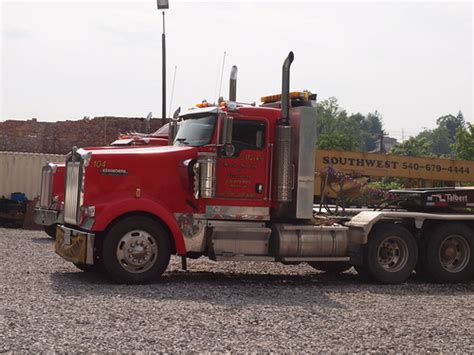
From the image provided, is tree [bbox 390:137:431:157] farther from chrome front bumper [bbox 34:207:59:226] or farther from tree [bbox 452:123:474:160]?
chrome front bumper [bbox 34:207:59:226]

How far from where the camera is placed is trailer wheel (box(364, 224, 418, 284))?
476 inches

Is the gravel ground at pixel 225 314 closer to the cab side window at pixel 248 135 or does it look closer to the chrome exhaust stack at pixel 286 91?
the cab side window at pixel 248 135

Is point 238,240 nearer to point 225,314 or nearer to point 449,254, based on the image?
point 225,314

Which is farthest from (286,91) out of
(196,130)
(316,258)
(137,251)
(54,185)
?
(54,185)

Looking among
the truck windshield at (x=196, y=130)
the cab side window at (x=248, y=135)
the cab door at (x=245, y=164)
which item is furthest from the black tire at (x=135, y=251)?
the cab side window at (x=248, y=135)

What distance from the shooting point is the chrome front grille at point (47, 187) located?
16609mm

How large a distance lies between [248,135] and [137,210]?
83.4 inches

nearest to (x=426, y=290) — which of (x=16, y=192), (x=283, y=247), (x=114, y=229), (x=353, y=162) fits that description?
(x=283, y=247)

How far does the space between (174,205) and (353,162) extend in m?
20.5

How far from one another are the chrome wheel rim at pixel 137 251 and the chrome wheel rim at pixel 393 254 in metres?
3.97

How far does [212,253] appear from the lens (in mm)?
11156

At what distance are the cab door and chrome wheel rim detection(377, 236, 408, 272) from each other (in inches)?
93.7

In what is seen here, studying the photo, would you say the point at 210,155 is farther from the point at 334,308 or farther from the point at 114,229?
the point at 334,308

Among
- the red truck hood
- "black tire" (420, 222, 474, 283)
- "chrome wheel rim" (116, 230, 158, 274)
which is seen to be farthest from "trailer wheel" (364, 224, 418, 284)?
"chrome wheel rim" (116, 230, 158, 274)
